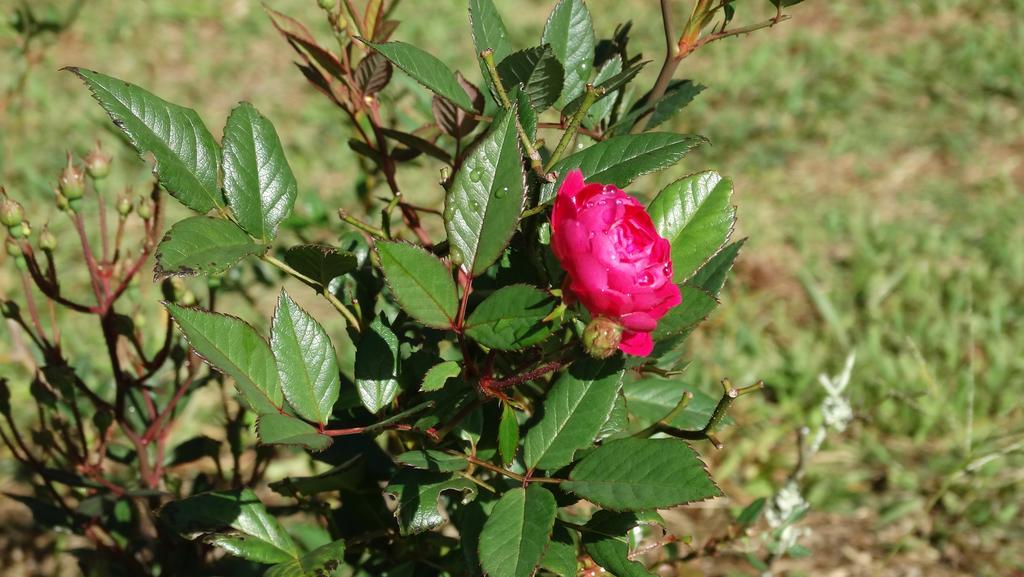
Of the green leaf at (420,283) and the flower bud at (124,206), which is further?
the flower bud at (124,206)

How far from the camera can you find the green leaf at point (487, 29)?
708 millimetres

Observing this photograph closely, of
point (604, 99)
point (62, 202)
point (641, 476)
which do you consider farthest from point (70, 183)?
point (641, 476)

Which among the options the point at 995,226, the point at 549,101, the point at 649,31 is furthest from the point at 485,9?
the point at 649,31

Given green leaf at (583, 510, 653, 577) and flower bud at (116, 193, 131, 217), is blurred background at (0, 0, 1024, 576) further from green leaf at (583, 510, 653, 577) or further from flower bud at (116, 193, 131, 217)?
green leaf at (583, 510, 653, 577)

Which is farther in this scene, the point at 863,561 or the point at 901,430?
the point at 901,430

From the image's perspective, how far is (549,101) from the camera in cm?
68

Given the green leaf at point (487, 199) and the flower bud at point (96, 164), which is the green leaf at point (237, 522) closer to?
the green leaf at point (487, 199)

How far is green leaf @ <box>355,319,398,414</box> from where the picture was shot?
0.70 metres

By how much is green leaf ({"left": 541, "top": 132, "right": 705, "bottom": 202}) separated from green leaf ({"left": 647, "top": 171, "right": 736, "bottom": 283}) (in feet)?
0.08

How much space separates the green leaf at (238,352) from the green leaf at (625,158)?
223 millimetres

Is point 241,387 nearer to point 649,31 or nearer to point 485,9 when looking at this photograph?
point 485,9

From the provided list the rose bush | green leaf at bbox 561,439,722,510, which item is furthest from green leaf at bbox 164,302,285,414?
green leaf at bbox 561,439,722,510

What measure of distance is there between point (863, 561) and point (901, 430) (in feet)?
1.26

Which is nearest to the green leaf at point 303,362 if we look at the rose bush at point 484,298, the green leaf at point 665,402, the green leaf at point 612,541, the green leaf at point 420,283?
the rose bush at point 484,298
